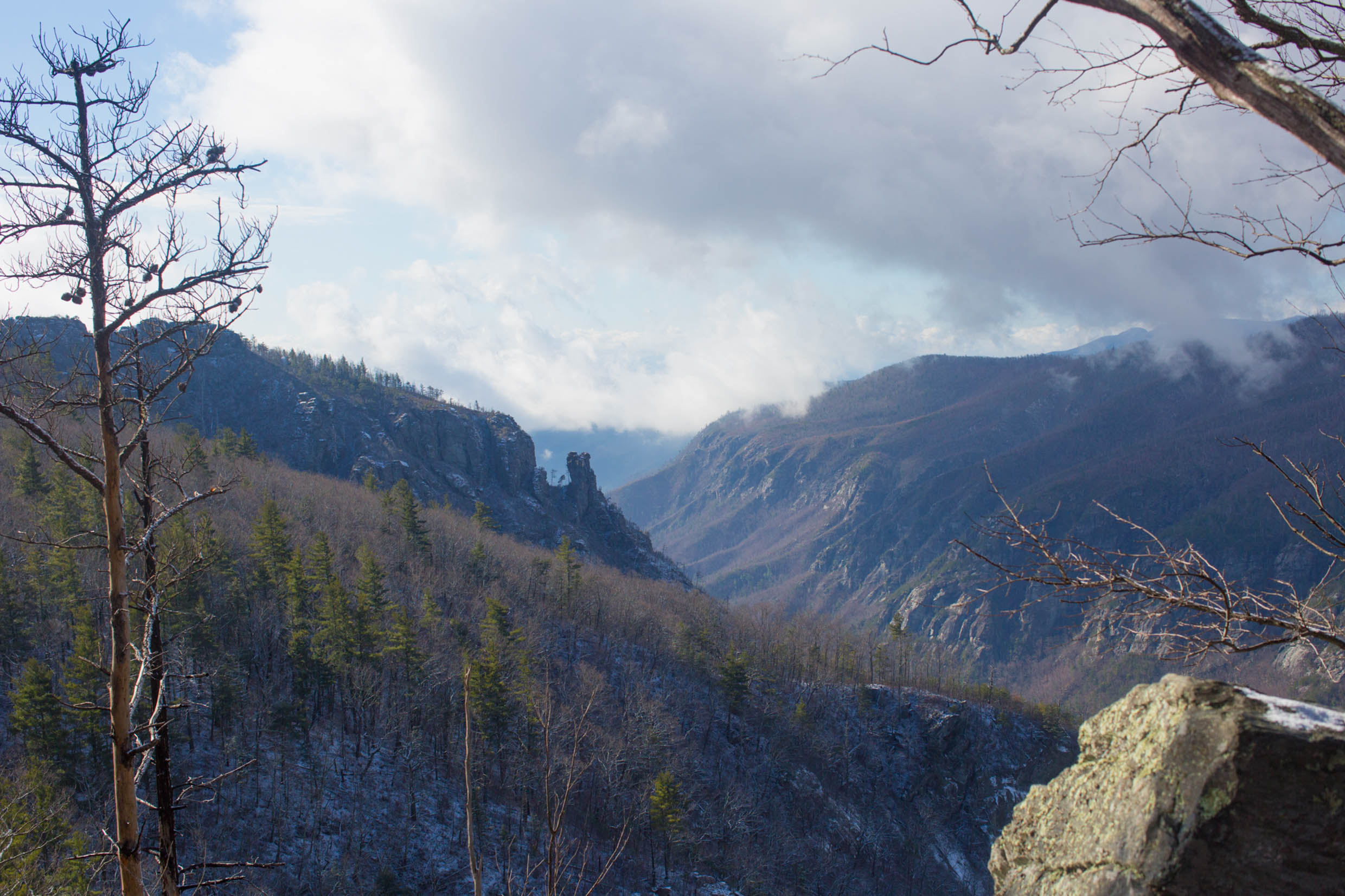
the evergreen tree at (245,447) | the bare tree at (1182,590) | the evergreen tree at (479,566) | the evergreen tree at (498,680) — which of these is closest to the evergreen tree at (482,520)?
the evergreen tree at (479,566)

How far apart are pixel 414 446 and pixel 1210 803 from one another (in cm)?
18096

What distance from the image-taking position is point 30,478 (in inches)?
2327

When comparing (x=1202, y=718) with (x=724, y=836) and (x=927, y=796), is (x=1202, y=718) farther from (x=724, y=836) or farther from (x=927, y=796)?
(x=927, y=796)

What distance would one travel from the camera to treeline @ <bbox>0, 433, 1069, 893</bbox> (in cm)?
3706

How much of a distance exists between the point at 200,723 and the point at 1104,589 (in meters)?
54.0

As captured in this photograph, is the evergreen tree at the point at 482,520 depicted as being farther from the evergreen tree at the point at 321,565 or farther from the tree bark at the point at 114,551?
the tree bark at the point at 114,551

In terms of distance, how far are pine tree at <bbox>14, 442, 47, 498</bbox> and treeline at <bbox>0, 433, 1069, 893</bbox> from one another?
32cm

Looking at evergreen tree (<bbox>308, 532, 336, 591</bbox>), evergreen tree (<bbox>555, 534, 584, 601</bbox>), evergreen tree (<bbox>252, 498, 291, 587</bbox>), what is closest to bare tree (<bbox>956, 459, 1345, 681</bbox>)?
evergreen tree (<bbox>308, 532, 336, 591</bbox>)

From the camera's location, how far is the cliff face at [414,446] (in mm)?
158125

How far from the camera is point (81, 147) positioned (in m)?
6.12

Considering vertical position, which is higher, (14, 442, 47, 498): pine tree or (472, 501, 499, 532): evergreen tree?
(14, 442, 47, 498): pine tree

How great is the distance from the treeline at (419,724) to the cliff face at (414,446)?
6708 centimetres

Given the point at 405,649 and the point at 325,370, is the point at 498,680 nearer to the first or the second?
the point at 405,649

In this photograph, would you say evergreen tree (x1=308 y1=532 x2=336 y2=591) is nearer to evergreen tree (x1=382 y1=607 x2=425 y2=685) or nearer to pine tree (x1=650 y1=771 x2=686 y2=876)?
evergreen tree (x1=382 y1=607 x2=425 y2=685)
